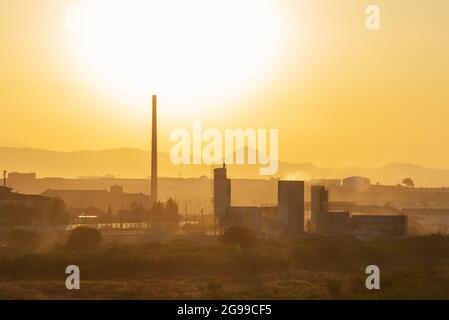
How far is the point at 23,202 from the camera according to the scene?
2559 inches

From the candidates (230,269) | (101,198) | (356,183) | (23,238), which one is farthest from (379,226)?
(356,183)

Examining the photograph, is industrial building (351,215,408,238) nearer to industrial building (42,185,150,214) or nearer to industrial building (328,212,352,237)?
industrial building (328,212,352,237)

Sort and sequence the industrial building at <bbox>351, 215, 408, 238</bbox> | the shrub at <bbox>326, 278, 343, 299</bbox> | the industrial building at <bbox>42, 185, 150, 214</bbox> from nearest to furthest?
1. the shrub at <bbox>326, 278, 343, 299</bbox>
2. the industrial building at <bbox>351, 215, 408, 238</bbox>
3. the industrial building at <bbox>42, 185, 150, 214</bbox>

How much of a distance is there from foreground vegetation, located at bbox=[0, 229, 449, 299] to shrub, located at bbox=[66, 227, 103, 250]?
510 mm

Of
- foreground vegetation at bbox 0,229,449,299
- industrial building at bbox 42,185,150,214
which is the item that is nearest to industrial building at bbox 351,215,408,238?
foreground vegetation at bbox 0,229,449,299

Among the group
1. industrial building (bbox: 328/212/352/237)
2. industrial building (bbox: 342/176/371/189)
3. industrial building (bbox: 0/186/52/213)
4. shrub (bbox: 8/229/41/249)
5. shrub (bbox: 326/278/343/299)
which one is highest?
industrial building (bbox: 342/176/371/189)

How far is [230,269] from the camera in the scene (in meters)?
37.0

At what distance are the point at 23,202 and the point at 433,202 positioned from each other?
7978cm

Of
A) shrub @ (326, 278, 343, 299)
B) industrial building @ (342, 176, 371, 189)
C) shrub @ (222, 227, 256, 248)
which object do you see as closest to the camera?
shrub @ (326, 278, 343, 299)

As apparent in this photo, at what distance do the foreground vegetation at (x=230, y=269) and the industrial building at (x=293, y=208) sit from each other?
7.52 meters

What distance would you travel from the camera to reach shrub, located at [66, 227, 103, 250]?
4406 cm

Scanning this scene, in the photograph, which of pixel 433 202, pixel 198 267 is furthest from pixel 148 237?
pixel 433 202
